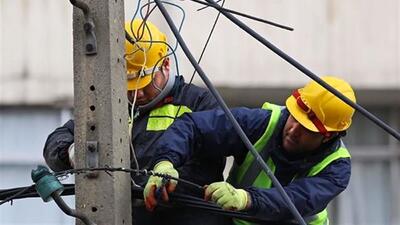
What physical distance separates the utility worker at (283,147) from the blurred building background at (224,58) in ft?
12.6

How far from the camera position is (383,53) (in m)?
8.52

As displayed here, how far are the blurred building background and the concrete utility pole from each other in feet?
14.2

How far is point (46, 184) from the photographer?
3650 mm

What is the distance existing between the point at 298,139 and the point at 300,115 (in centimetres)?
10

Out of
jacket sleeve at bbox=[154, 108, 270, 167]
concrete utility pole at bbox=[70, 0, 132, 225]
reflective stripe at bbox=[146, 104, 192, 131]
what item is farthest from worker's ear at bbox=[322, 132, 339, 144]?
concrete utility pole at bbox=[70, 0, 132, 225]

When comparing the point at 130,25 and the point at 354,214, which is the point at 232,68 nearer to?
the point at 354,214

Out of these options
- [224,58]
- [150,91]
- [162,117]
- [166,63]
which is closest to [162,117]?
[162,117]

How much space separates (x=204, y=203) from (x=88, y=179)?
453 millimetres

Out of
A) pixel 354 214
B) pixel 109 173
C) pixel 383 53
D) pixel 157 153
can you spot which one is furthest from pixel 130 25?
pixel 354 214

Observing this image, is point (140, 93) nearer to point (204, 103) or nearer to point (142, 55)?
point (142, 55)

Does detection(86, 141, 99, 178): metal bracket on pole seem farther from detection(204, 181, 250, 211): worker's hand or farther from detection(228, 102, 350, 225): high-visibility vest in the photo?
detection(228, 102, 350, 225): high-visibility vest

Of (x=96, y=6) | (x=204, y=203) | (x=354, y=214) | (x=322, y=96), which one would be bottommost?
(x=354, y=214)

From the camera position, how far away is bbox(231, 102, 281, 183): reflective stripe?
13.8 ft

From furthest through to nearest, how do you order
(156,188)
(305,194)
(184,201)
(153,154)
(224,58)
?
1. (224,58)
2. (153,154)
3. (305,194)
4. (184,201)
5. (156,188)
